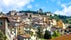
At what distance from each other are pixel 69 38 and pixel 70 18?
620ft

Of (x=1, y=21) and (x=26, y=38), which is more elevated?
(x=1, y=21)

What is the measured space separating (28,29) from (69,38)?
8698 centimetres

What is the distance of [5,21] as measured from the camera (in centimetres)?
3422

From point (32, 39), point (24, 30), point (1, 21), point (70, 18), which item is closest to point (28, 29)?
point (24, 30)

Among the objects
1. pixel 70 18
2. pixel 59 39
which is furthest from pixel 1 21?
pixel 70 18

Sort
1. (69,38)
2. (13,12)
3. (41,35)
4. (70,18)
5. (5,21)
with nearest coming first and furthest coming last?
(69,38) → (5,21) → (41,35) → (13,12) → (70,18)

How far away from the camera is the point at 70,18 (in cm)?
19550

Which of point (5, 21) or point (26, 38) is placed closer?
point (5, 21)

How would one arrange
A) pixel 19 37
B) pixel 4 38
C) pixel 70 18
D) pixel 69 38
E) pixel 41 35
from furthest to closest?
pixel 70 18 < pixel 41 35 < pixel 19 37 < pixel 4 38 < pixel 69 38

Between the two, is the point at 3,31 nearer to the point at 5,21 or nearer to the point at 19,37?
the point at 5,21

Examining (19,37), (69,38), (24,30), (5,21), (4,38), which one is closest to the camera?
(69,38)

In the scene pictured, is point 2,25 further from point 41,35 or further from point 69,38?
point 41,35

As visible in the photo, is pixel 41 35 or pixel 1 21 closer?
pixel 1 21

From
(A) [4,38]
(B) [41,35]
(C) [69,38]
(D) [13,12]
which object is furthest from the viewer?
(D) [13,12]
